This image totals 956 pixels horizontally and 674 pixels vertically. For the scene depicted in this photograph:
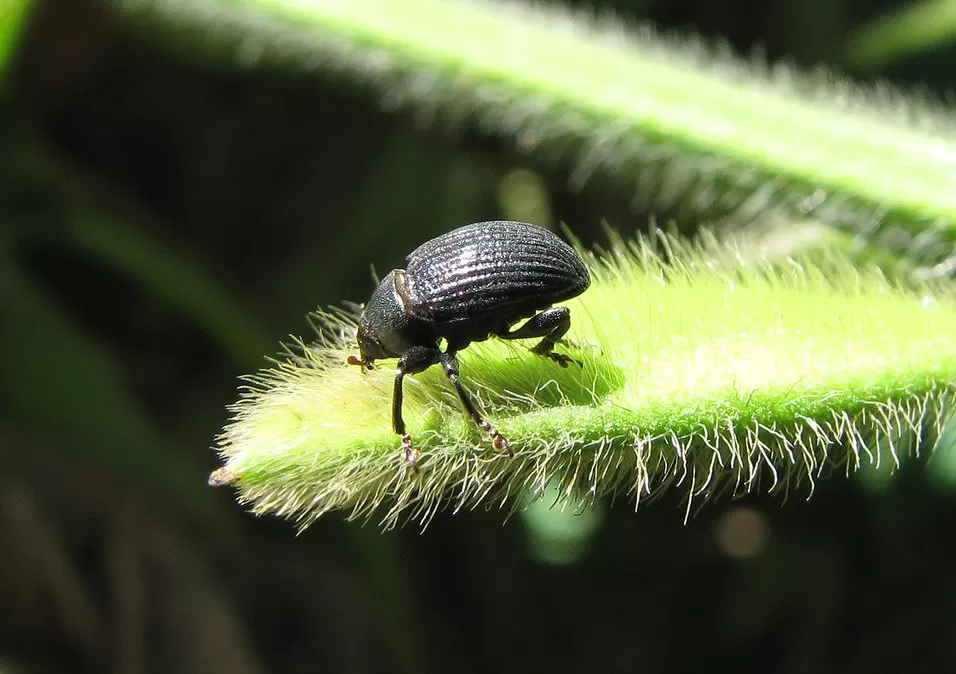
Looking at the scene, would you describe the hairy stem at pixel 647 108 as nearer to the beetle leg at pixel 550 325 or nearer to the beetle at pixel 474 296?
the beetle at pixel 474 296

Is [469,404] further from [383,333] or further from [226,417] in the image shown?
[226,417]

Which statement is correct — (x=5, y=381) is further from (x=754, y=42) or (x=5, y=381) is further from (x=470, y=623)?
(x=754, y=42)

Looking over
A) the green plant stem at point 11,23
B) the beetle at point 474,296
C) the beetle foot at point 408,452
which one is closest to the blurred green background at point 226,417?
the green plant stem at point 11,23

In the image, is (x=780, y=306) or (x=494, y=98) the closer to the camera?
(x=780, y=306)

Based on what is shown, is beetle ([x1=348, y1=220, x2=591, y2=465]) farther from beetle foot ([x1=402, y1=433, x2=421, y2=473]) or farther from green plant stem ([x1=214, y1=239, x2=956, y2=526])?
beetle foot ([x1=402, y1=433, x2=421, y2=473])

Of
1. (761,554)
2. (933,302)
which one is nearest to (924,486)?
(761,554)

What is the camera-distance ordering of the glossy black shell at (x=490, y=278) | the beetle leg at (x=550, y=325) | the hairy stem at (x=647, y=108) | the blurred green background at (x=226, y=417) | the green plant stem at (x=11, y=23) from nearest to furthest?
the beetle leg at (x=550, y=325)
the glossy black shell at (x=490, y=278)
the hairy stem at (x=647, y=108)
the green plant stem at (x=11, y=23)
the blurred green background at (x=226, y=417)

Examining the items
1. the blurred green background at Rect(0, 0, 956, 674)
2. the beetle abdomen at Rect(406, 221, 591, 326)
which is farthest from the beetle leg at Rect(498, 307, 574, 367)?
the blurred green background at Rect(0, 0, 956, 674)
